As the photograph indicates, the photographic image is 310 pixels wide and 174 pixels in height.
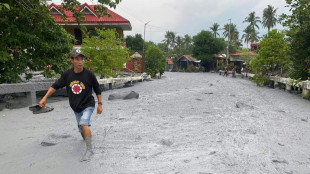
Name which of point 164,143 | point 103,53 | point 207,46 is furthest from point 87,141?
point 207,46

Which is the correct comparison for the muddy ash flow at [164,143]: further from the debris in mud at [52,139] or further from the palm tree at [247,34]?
the palm tree at [247,34]

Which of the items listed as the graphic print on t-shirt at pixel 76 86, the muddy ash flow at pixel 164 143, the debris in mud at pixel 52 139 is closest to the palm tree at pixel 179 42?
the muddy ash flow at pixel 164 143

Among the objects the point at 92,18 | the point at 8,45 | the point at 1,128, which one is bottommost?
the point at 1,128

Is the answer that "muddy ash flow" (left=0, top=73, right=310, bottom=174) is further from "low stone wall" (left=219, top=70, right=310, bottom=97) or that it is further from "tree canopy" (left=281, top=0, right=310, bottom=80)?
"tree canopy" (left=281, top=0, right=310, bottom=80)

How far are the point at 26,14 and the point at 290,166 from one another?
905 centimetres

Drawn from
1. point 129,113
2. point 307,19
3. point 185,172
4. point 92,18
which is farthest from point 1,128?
point 92,18

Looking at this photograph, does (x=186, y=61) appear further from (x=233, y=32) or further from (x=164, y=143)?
(x=164, y=143)

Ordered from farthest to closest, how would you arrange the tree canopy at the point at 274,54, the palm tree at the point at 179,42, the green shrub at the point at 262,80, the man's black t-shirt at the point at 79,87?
1. the palm tree at the point at 179,42
2. the green shrub at the point at 262,80
3. the tree canopy at the point at 274,54
4. the man's black t-shirt at the point at 79,87

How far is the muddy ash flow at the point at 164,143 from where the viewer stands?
3873 millimetres

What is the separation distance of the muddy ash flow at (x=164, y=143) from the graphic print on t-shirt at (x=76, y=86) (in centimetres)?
103

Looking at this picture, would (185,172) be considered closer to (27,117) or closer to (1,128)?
(1,128)

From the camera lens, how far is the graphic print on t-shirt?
14.1 ft

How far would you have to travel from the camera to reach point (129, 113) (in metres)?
8.15

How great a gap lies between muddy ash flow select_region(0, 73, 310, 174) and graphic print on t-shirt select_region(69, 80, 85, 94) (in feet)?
3.36
